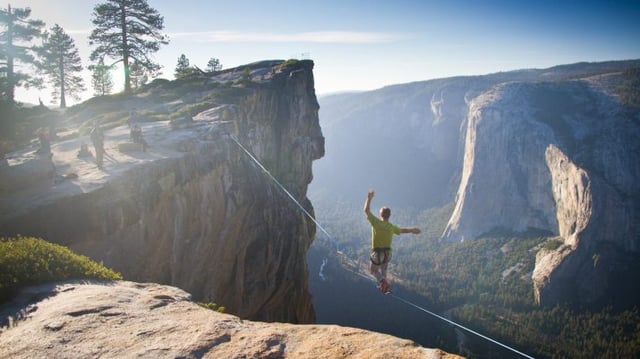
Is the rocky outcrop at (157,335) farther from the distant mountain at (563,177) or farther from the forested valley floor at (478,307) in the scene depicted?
the distant mountain at (563,177)

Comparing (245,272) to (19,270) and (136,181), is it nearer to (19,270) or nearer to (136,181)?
(136,181)

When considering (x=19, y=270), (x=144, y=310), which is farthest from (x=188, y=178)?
(x=144, y=310)

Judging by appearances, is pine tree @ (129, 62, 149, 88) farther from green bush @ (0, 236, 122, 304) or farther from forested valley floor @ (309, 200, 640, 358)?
forested valley floor @ (309, 200, 640, 358)

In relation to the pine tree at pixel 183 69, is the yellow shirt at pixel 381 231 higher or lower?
lower

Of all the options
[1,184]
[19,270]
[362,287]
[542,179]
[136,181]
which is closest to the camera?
[19,270]

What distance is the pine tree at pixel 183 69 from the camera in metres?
47.8

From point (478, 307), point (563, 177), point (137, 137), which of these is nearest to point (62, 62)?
point (137, 137)

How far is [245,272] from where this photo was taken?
25938 millimetres

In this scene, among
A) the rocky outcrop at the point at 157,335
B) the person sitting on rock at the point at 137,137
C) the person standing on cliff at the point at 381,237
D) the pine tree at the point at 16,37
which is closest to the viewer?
the rocky outcrop at the point at 157,335

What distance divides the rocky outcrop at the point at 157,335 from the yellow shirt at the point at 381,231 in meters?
4.61

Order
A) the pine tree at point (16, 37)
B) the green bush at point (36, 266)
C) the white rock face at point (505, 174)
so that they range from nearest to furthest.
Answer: the green bush at point (36, 266), the pine tree at point (16, 37), the white rock face at point (505, 174)

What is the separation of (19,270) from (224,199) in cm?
1375

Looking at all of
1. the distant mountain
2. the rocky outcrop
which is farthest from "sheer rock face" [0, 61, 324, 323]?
the distant mountain


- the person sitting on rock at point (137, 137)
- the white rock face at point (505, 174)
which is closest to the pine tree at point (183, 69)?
the person sitting on rock at point (137, 137)
